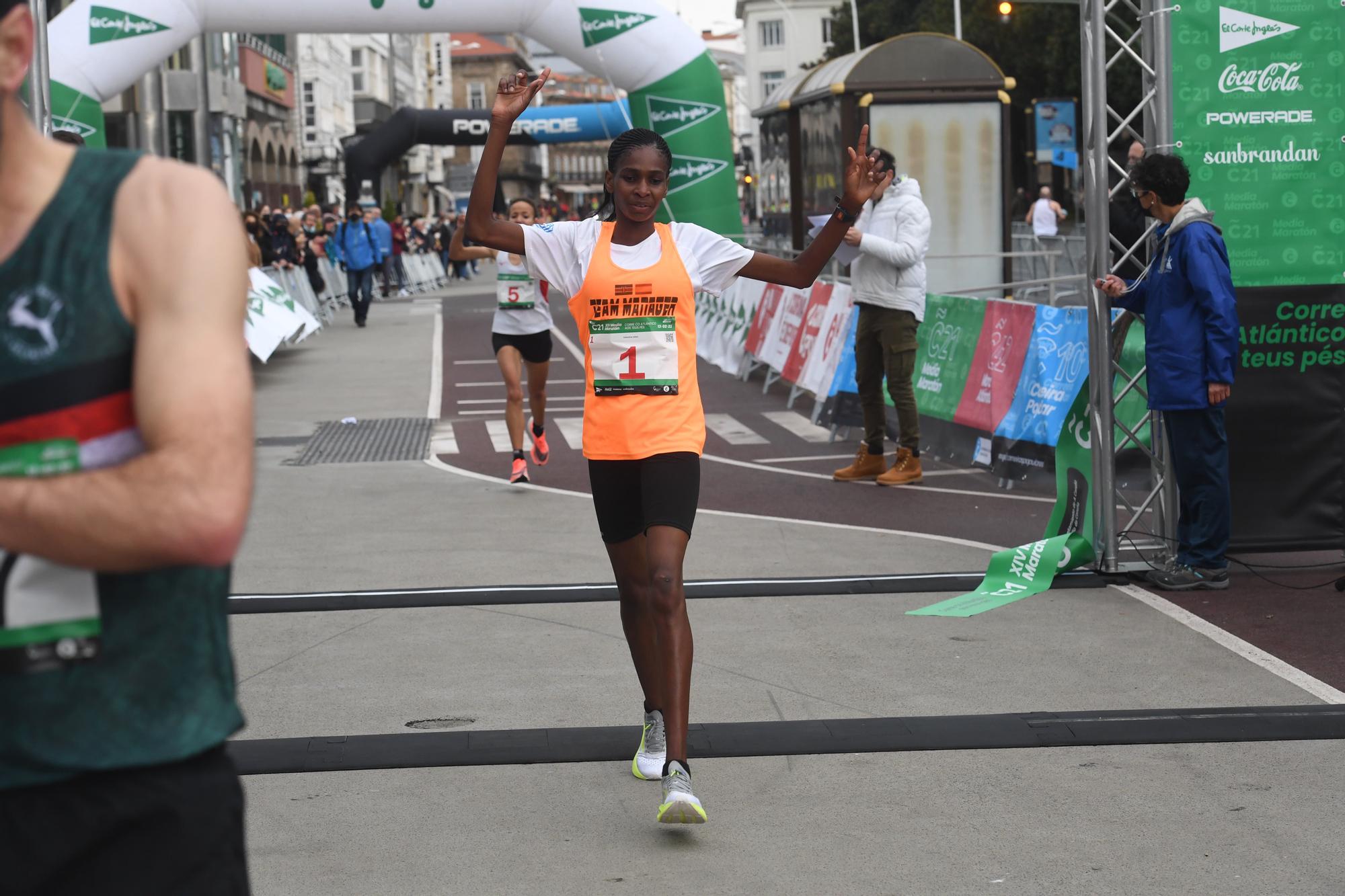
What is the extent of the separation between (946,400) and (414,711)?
7287 millimetres

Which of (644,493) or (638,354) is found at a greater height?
(638,354)

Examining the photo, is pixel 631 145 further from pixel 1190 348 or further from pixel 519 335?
pixel 519 335

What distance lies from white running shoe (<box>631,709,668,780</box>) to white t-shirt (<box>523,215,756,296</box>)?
1.25m

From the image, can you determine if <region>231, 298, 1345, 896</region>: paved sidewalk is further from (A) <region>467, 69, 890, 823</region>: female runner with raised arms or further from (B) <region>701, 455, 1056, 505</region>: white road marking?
(B) <region>701, 455, 1056, 505</region>: white road marking

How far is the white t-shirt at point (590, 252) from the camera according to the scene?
16.2 feet

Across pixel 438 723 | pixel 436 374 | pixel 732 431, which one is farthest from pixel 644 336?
pixel 436 374

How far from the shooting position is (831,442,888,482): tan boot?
448 inches

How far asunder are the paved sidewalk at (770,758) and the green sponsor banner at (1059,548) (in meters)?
0.12

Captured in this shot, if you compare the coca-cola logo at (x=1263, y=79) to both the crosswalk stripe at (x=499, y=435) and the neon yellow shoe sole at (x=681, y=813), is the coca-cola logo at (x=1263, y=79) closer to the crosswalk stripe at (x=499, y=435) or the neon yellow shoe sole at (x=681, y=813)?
the neon yellow shoe sole at (x=681, y=813)

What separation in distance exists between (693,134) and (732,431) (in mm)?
6986

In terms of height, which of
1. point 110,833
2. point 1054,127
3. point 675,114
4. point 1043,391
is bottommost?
point 1043,391

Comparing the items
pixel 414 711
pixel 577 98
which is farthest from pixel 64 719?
pixel 577 98

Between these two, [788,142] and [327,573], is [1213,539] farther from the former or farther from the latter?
[788,142]

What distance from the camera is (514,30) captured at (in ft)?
62.8
